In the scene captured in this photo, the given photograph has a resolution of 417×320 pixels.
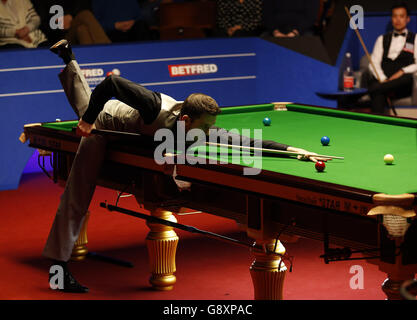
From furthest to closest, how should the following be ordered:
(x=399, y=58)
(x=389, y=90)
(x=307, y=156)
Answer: (x=399, y=58) < (x=389, y=90) < (x=307, y=156)

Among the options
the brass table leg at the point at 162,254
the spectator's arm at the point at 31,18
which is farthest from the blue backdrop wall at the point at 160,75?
the brass table leg at the point at 162,254

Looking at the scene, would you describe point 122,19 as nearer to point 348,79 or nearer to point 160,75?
point 160,75

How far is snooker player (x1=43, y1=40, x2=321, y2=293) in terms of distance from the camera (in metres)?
4.63

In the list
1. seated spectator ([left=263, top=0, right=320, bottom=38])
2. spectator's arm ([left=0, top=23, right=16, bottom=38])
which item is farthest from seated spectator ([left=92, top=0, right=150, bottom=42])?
seated spectator ([left=263, top=0, right=320, bottom=38])

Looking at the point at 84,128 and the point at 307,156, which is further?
the point at 84,128

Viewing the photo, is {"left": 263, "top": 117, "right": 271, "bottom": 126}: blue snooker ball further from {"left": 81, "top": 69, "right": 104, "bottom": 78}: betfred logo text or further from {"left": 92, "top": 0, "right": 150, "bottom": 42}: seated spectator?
{"left": 92, "top": 0, "right": 150, "bottom": 42}: seated spectator

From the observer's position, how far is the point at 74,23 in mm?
9445

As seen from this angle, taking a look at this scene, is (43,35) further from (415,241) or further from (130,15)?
(415,241)

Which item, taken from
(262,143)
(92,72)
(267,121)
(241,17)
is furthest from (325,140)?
(241,17)

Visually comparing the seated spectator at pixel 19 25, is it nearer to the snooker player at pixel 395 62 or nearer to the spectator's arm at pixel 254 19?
the spectator's arm at pixel 254 19

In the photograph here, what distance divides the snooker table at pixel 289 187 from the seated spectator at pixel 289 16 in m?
4.74

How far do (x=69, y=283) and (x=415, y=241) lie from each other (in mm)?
2201

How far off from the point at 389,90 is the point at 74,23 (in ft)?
10.9

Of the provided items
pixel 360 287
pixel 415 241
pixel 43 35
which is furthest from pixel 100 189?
pixel 415 241
